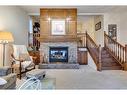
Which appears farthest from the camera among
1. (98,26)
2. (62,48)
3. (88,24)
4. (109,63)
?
(88,24)

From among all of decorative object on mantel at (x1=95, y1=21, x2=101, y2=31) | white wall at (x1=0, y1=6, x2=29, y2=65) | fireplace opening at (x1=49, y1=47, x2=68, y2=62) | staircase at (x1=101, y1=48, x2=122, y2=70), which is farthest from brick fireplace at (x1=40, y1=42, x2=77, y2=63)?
decorative object on mantel at (x1=95, y1=21, x2=101, y2=31)

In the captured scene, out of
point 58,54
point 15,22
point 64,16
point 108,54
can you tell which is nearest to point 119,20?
point 108,54

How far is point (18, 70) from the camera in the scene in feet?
20.8

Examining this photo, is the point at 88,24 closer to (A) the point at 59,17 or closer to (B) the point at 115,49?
(B) the point at 115,49

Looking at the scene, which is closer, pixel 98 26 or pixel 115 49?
pixel 115 49

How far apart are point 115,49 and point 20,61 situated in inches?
198

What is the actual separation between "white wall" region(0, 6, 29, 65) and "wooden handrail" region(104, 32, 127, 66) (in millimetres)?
4012

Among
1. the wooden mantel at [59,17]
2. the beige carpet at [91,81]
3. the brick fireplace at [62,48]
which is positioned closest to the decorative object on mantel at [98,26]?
the wooden mantel at [59,17]

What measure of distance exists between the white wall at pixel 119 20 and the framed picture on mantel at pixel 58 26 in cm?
254

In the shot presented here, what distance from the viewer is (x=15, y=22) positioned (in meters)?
7.80

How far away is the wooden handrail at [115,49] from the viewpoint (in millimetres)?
8445

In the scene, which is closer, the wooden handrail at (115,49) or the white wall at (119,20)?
the wooden handrail at (115,49)

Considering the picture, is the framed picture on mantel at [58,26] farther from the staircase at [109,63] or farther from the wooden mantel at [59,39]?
the staircase at [109,63]
